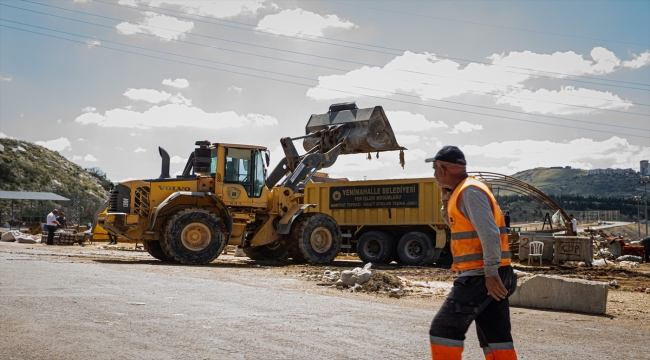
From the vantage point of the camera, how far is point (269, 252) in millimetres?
20594

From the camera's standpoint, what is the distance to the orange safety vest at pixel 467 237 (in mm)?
4309

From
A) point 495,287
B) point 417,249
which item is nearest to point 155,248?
point 417,249

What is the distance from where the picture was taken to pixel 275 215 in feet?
63.6

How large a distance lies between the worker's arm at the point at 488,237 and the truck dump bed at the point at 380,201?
53.4 feet

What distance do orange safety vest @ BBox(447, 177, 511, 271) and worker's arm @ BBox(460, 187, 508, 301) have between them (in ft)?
0.28

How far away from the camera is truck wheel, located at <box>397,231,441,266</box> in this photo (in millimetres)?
20641

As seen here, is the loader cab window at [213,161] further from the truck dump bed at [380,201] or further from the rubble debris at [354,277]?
the rubble debris at [354,277]

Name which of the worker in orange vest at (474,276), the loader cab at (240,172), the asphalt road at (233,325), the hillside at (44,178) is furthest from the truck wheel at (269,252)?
the hillside at (44,178)

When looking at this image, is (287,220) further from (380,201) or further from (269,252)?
(380,201)

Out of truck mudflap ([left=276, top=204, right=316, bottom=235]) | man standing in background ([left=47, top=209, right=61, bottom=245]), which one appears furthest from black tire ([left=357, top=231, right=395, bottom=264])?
man standing in background ([left=47, top=209, right=61, bottom=245])

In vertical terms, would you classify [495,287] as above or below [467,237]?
below

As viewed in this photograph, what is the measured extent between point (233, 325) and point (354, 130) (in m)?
13.6

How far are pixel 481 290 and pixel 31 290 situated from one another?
778 centimetres

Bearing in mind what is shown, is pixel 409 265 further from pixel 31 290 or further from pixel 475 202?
pixel 475 202
